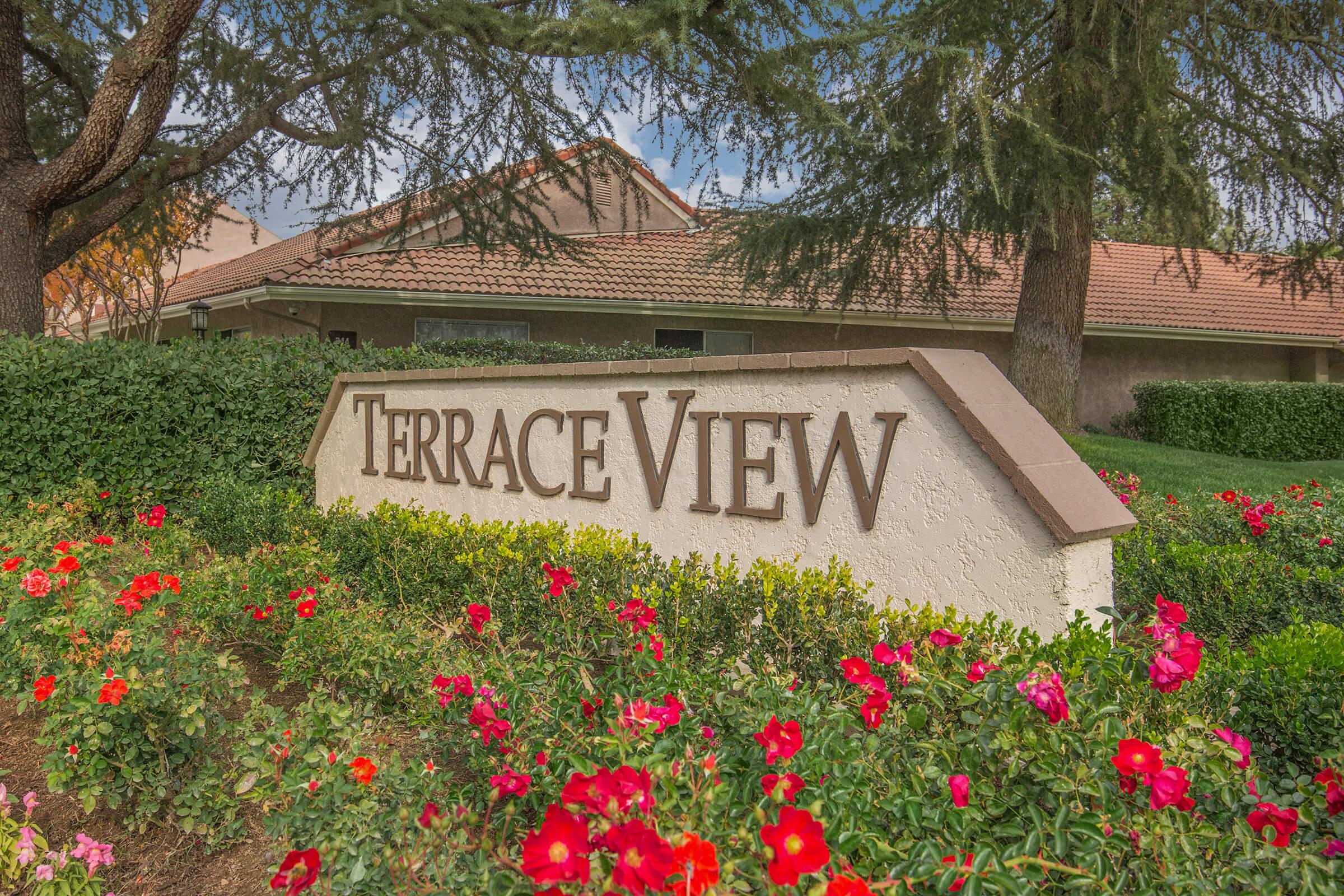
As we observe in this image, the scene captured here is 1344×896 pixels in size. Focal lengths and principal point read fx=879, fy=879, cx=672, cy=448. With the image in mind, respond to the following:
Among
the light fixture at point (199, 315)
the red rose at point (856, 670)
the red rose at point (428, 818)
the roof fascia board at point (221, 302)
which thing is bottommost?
the red rose at point (428, 818)

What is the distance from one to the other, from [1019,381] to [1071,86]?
3.71 m

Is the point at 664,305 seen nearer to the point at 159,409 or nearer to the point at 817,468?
the point at 159,409

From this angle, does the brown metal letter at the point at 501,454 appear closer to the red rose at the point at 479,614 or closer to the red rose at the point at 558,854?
the red rose at the point at 479,614

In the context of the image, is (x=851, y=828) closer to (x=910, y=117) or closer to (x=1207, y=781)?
(x=1207, y=781)

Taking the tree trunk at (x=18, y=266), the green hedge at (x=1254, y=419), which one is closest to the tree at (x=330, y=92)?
the tree trunk at (x=18, y=266)

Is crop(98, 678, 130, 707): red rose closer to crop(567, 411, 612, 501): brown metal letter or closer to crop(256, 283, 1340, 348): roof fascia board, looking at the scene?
crop(567, 411, 612, 501): brown metal letter

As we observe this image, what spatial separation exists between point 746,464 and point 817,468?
41 cm

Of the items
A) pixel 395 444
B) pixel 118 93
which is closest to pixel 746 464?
pixel 395 444

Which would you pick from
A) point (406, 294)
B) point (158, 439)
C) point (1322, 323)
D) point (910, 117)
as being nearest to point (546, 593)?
point (158, 439)

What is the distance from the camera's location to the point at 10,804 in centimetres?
333

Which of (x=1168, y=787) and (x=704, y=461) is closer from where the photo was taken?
(x=1168, y=787)

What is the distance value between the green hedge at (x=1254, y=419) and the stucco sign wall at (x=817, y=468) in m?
14.3

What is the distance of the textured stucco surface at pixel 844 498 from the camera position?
11.5ft

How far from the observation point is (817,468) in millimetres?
4195
